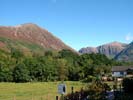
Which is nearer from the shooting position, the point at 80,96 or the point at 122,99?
the point at 122,99

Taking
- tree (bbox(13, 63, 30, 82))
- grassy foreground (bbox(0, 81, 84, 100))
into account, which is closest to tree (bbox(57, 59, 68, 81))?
tree (bbox(13, 63, 30, 82))

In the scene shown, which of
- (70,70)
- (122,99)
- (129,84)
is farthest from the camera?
(70,70)

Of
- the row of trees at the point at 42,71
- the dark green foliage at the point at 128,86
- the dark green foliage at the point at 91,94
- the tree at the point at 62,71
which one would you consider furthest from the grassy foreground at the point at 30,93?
the tree at the point at 62,71

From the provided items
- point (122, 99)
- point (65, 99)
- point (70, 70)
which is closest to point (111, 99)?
point (122, 99)

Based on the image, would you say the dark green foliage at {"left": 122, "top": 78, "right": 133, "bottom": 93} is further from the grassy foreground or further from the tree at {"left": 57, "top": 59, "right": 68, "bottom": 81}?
the tree at {"left": 57, "top": 59, "right": 68, "bottom": 81}

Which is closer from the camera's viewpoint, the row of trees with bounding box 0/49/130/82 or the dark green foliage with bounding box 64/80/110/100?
the dark green foliage with bounding box 64/80/110/100

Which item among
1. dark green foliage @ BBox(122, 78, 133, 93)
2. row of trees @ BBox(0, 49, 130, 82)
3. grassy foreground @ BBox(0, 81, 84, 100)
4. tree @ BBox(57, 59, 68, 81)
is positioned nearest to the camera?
dark green foliage @ BBox(122, 78, 133, 93)

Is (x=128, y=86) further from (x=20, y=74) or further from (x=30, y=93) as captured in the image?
(x=20, y=74)

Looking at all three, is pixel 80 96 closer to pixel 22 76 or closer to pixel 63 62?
pixel 22 76

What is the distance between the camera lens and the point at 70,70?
13938 centimetres

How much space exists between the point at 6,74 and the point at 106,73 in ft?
141

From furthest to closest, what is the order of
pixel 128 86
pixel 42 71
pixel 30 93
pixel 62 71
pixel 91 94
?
pixel 62 71
pixel 42 71
pixel 30 93
pixel 128 86
pixel 91 94

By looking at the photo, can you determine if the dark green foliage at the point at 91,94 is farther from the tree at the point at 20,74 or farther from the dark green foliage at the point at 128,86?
the tree at the point at 20,74

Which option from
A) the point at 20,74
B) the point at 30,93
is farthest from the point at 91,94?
the point at 20,74
